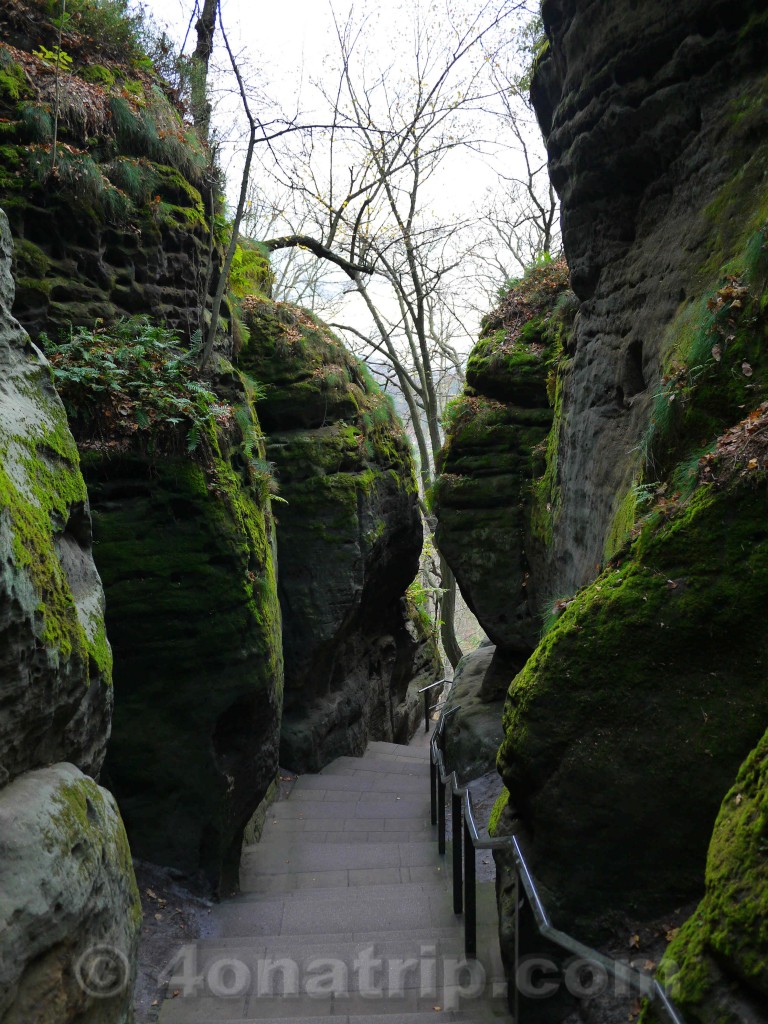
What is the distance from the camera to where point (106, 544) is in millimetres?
6473

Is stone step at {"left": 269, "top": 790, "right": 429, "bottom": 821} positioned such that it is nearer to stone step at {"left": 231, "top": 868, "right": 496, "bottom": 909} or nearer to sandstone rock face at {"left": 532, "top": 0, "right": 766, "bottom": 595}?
stone step at {"left": 231, "top": 868, "right": 496, "bottom": 909}

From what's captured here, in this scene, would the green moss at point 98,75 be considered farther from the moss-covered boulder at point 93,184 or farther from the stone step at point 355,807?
the stone step at point 355,807

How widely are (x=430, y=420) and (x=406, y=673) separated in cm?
608

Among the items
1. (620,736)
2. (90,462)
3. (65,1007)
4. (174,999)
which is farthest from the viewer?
(90,462)

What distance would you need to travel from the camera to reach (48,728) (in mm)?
3438

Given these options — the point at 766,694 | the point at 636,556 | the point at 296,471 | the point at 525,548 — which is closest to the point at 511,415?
the point at 525,548

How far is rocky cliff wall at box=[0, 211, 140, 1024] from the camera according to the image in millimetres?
2781

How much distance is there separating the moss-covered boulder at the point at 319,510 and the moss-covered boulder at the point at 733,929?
865 cm

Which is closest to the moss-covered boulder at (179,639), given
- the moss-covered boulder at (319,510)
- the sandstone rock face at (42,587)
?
the sandstone rock face at (42,587)

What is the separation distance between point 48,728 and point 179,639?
11.0ft

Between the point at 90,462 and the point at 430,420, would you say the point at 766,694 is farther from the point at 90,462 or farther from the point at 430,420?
the point at 430,420

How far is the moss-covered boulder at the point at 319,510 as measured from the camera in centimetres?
1132

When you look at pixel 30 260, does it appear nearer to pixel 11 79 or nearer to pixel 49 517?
pixel 11 79

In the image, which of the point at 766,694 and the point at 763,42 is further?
the point at 763,42
